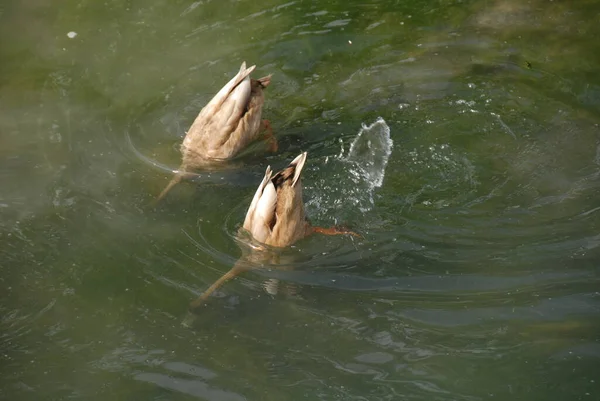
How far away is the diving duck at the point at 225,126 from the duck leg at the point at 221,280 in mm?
961

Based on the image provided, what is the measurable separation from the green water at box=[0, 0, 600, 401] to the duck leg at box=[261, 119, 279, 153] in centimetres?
11

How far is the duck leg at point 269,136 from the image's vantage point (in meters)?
6.29

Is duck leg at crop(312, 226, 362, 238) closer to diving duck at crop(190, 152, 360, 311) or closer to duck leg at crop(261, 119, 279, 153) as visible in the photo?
diving duck at crop(190, 152, 360, 311)

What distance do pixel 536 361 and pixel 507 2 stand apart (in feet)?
12.8

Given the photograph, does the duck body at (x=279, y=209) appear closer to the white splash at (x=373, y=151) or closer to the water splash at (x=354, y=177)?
the water splash at (x=354, y=177)

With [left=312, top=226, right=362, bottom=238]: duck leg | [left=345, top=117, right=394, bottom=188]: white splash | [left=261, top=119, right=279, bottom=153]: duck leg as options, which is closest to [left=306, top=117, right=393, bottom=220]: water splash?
[left=345, top=117, right=394, bottom=188]: white splash

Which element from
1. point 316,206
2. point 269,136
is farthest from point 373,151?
point 269,136

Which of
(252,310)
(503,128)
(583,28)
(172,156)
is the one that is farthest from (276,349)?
(583,28)

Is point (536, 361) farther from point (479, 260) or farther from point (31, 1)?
point (31, 1)

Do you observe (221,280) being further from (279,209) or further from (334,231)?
(334,231)

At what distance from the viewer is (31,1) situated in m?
7.74

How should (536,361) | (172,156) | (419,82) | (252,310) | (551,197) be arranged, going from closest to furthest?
(536,361), (252,310), (551,197), (172,156), (419,82)

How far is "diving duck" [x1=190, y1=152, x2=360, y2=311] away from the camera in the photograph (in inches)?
203

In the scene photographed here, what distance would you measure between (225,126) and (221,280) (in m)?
1.33
